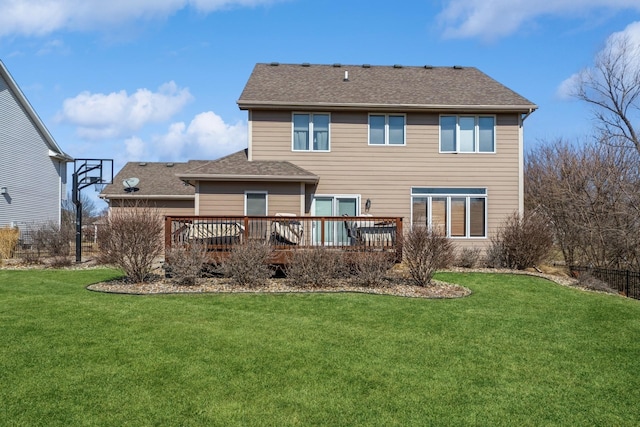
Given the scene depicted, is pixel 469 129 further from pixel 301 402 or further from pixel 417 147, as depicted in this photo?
pixel 301 402

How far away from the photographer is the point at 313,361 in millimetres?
5574

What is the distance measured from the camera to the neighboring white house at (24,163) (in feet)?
71.5

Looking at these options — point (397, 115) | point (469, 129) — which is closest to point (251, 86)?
point (397, 115)

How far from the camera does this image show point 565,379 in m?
5.24

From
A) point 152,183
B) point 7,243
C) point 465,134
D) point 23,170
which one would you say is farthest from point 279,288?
point 23,170

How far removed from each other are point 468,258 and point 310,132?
5947 millimetres

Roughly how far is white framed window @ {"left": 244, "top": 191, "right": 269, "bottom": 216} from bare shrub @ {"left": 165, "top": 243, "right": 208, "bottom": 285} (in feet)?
14.0

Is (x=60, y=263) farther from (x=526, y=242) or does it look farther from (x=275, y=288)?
(x=526, y=242)

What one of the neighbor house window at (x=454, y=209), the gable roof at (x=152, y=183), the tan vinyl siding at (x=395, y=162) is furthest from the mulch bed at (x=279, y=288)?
the gable roof at (x=152, y=183)

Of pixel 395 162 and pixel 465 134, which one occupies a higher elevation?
pixel 465 134

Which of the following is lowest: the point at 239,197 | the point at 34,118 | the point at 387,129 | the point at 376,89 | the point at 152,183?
the point at 239,197

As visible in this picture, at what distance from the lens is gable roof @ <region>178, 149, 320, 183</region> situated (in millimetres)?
14102

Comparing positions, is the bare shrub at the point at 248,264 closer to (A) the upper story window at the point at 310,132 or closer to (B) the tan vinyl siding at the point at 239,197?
(B) the tan vinyl siding at the point at 239,197

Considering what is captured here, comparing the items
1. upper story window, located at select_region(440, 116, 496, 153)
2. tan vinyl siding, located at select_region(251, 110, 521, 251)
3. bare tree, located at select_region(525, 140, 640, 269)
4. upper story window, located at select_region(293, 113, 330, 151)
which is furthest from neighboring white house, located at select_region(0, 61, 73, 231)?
bare tree, located at select_region(525, 140, 640, 269)
